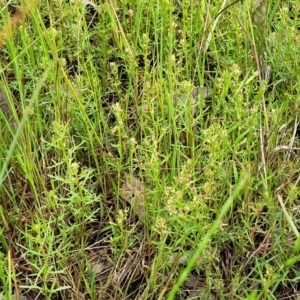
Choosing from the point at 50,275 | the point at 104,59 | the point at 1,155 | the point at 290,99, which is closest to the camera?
the point at 50,275

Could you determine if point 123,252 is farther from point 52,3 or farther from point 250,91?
point 52,3

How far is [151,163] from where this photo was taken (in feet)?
4.66

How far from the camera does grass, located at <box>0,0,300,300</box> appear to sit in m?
1.46

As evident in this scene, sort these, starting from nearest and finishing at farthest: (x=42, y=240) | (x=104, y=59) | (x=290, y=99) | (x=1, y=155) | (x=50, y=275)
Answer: (x=42, y=240) → (x=50, y=275) → (x=1, y=155) → (x=290, y=99) → (x=104, y=59)

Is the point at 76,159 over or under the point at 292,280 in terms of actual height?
over

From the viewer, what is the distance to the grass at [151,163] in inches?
57.6

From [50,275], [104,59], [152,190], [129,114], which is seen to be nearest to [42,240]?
[50,275]

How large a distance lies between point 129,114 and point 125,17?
14.8 inches

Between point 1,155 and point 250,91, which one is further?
point 250,91

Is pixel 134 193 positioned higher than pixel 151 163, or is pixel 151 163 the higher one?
pixel 151 163

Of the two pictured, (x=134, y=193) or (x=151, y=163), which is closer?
(x=151, y=163)

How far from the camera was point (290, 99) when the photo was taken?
1721mm

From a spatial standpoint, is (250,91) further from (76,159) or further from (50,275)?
(50,275)

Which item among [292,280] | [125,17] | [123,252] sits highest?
[125,17]
